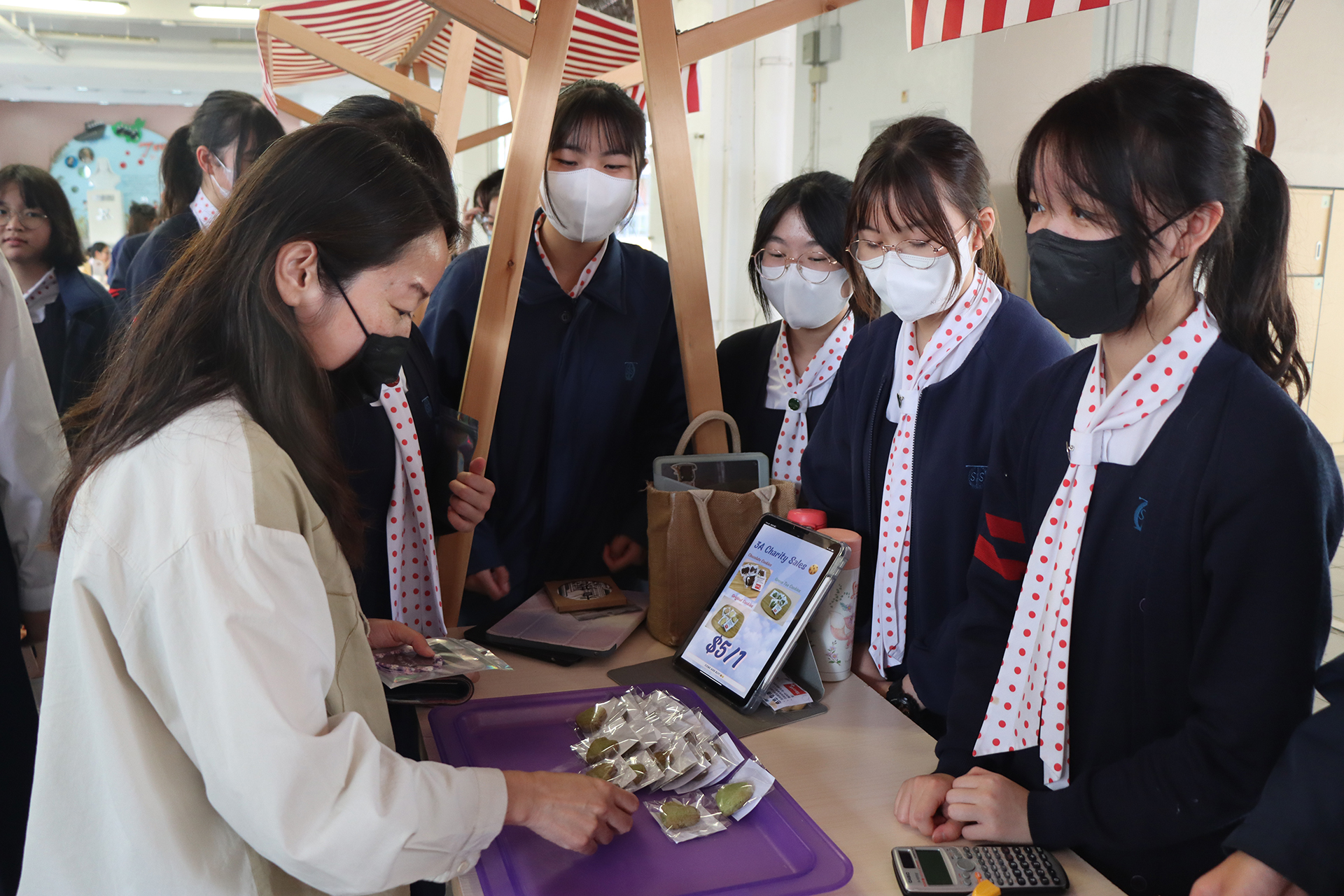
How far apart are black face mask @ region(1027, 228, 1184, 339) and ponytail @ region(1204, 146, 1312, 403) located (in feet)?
0.24

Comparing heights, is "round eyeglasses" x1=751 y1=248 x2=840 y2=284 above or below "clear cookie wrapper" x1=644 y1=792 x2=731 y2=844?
above

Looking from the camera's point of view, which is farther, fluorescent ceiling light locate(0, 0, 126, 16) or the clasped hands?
fluorescent ceiling light locate(0, 0, 126, 16)

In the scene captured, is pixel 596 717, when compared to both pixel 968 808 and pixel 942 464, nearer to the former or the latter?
pixel 968 808

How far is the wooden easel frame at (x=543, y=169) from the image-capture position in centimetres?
177

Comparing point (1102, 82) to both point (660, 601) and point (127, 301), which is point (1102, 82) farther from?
point (127, 301)

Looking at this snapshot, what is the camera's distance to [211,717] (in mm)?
862

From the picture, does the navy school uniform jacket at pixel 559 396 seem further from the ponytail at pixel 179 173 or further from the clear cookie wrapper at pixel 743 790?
the ponytail at pixel 179 173

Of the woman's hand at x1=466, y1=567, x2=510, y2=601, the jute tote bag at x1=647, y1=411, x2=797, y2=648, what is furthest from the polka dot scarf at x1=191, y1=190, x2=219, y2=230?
the jute tote bag at x1=647, y1=411, x2=797, y2=648

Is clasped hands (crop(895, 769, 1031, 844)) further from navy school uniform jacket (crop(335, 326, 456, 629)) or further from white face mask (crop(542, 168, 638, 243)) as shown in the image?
white face mask (crop(542, 168, 638, 243))

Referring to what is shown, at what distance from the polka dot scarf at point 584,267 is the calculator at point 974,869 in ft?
4.52

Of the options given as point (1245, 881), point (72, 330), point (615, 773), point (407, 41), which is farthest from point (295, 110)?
point (1245, 881)

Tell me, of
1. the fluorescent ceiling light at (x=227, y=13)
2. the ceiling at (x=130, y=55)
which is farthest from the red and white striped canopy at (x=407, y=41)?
the ceiling at (x=130, y=55)

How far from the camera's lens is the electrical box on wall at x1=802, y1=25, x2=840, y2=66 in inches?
195

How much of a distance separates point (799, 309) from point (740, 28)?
1.91 ft
